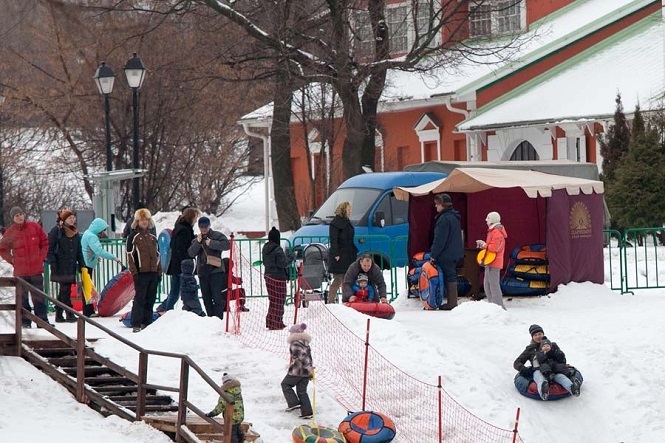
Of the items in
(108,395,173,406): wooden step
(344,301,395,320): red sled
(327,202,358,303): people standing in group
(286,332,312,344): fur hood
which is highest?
(327,202,358,303): people standing in group

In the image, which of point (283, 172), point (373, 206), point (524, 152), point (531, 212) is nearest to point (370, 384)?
point (531, 212)

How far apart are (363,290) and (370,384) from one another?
3.04 meters

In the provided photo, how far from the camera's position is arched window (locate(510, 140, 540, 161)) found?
3684 cm

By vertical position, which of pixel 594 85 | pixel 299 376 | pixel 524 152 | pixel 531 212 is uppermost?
pixel 594 85

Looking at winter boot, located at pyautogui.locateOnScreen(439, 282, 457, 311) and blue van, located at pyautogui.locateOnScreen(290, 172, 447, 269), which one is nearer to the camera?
winter boot, located at pyautogui.locateOnScreen(439, 282, 457, 311)

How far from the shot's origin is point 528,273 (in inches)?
873

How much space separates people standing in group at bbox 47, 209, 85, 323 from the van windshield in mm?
6932

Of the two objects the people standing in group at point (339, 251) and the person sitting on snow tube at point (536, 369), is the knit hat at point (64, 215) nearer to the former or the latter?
the people standing in group at point (339, 251)

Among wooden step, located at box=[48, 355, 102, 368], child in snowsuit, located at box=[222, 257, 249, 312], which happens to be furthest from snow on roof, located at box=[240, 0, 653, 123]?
wooden step, located at box=[48, 355, 102, 368]

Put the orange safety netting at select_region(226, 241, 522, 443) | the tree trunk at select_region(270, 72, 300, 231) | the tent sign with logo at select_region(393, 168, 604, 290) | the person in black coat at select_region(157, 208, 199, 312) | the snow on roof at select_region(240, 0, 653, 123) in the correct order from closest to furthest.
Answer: the orange safety netting at select_region(226, 241, 522, 443) < the person in black coat at select_region(157, 208, 199, 312) < the tent sign with logo at select_region(393, 168, 604, 290) < the snow on roof at select_region(240, 0, 653, 123) < the tree trunk at select_region(270, 72, 300, 231)

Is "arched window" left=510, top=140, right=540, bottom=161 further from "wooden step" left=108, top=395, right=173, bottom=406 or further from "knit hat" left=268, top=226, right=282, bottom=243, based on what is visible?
"wooden step" left=108, top=395, right=173, bottom=406

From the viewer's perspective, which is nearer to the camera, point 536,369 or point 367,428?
point 367,428

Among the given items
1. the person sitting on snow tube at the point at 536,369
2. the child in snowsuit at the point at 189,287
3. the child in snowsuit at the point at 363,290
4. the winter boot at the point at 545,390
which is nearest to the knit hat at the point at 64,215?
the child in snowsuit at the point at 189,287

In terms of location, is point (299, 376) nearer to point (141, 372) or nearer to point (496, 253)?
point (141, 372)
